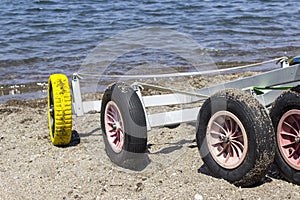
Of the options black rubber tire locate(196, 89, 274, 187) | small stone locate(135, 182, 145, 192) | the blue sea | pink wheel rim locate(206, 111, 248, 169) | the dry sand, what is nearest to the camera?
black rubber tire locate(196, 89, 274, 187)

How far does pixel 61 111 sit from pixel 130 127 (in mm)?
965

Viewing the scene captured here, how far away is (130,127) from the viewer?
12.9 feet

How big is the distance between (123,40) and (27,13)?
228 inches

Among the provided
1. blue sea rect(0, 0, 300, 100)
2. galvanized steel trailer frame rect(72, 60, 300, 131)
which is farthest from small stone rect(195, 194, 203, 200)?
blue sea rect(0, 0, 300, 100)

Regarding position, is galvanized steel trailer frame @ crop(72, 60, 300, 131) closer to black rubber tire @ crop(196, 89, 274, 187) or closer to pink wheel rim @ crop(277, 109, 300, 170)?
pink wheel rim @ crop(277, 109, 300, 170)

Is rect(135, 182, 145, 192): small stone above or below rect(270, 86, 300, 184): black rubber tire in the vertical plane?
below

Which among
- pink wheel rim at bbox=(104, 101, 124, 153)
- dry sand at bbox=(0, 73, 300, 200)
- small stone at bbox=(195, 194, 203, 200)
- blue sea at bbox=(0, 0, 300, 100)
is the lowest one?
blue sea at bbox=(0, 0, 300, 100)

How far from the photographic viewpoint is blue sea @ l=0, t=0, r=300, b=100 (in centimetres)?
1005

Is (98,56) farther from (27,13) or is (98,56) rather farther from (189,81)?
(27,13)

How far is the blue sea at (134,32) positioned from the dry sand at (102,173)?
363 centimetres

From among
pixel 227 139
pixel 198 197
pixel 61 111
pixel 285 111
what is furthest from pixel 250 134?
pixel 61 111

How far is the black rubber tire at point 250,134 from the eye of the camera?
11.3 ft

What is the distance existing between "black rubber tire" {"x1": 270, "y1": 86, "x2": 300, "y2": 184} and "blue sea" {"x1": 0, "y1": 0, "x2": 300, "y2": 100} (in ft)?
18.2

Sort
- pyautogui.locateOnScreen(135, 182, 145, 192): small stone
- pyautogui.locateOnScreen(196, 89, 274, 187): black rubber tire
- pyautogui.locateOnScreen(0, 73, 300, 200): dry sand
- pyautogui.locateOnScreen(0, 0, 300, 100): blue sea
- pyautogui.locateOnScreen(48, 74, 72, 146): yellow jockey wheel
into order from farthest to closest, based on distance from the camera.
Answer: pyautogui.locateOnScreen(0, 0, 300, 100): blue sea
pyautogui.locateOnScreen(48, 74, 72, 146): yellow jockey wheel
pyautogui.locateOnScreen(135, 182, 145, 192): small stone
pyautogui.locateOnScreen(0, 73, 300, 200): dry sand
pyautogui.locateOnScreen(196, 89, 274, 187): black rubber tire
